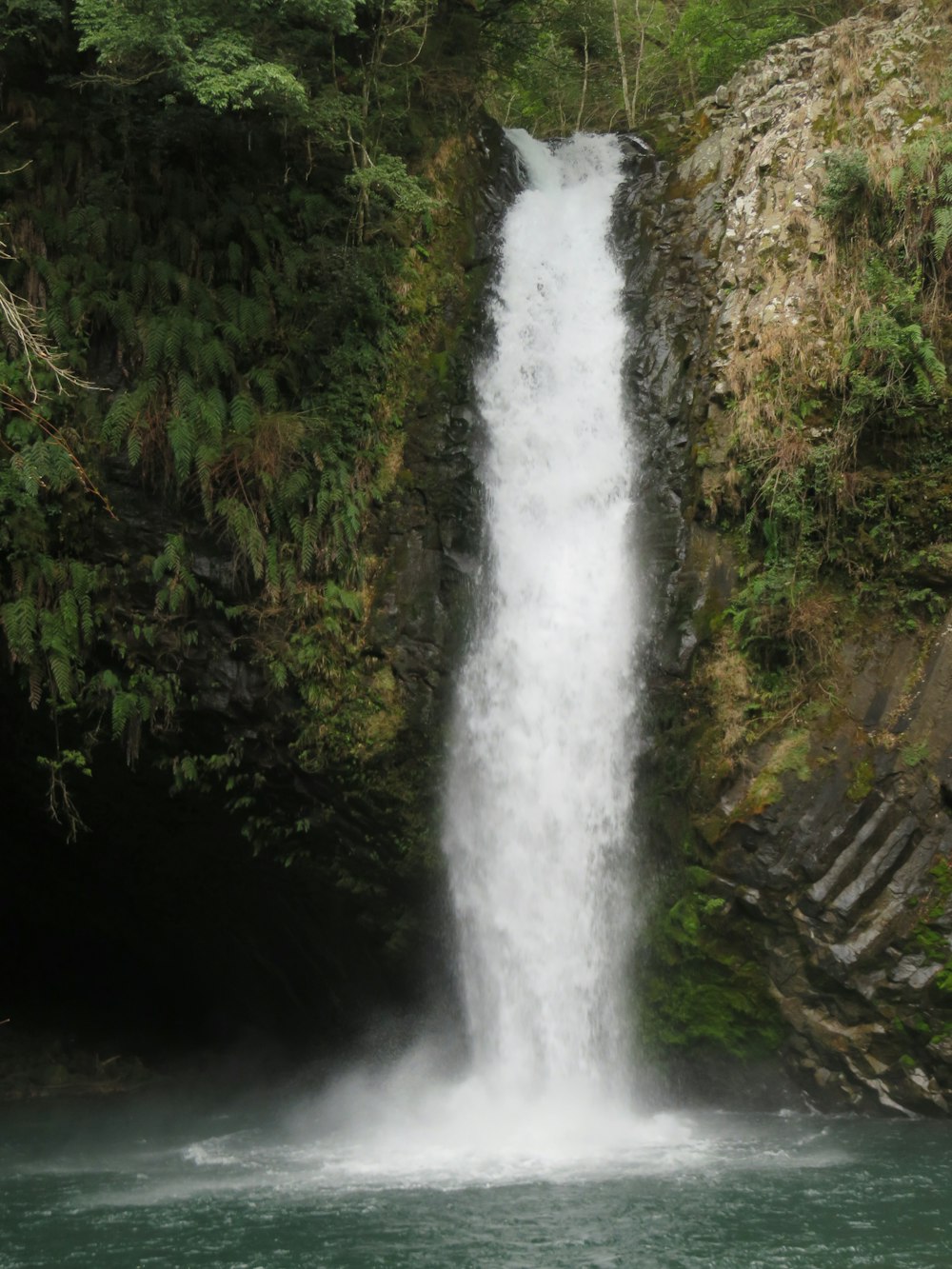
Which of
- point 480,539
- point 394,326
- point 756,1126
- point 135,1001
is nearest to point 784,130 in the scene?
point 394,326

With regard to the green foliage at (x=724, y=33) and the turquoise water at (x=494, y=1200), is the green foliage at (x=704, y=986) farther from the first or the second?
the green foliage at (x=724, y=33)

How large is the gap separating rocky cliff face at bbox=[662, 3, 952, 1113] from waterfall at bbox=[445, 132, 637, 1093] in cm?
87

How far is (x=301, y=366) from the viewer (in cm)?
1138

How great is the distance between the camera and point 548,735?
1077 centimetres

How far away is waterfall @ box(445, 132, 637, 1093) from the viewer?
33.6 ft

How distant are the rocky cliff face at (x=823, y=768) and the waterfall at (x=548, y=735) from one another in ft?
2.86

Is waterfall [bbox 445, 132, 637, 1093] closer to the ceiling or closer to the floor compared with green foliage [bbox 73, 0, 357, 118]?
closer to the floor

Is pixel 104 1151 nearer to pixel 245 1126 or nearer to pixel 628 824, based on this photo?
pixel 245 1126

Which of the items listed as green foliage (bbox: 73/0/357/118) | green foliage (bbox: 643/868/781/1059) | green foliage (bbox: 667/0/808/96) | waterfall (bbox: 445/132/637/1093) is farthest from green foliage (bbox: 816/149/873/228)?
green foliage (bbox: 667/0/808/96)

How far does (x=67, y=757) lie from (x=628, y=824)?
16.9 feet

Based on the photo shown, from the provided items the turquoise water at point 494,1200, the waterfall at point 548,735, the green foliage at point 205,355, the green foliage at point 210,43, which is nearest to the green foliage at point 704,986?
the waterfall at point 548,735

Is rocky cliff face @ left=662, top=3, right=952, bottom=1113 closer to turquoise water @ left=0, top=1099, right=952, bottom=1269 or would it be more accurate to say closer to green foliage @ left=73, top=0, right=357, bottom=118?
turquoise water @ left=0, top=1099, right=952, bottom=1269

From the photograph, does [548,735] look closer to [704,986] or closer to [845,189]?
[704,986]

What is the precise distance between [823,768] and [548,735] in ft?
8.49
